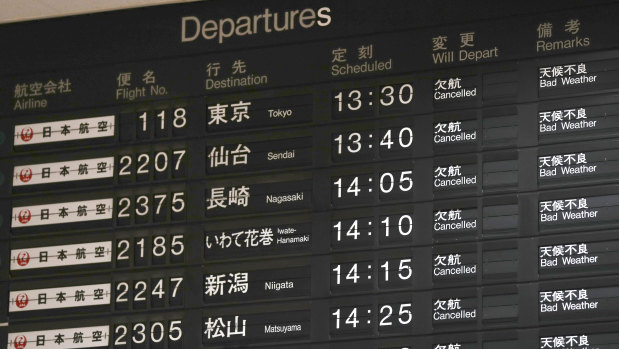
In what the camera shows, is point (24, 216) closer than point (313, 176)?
No

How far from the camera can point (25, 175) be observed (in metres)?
5.18

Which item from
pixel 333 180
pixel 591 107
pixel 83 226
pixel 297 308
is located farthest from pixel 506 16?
pixel 83 226

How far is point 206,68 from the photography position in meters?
5.12

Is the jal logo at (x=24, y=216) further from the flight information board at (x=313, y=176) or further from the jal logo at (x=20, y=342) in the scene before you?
the jal logo at (x=20, y=342)

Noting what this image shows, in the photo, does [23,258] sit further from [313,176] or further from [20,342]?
[313,176]

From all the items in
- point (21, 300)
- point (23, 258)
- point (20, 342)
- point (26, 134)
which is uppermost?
point (26, 134)

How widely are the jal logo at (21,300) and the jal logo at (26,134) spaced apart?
0.54 m

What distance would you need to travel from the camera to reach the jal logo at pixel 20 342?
5008mm

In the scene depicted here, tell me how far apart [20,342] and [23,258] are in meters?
0.28

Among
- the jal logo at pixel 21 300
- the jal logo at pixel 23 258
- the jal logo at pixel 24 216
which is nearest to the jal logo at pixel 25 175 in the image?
the jal logo at pixel 24 216

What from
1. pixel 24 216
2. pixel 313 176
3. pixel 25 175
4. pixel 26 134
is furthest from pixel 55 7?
pixel 313 176

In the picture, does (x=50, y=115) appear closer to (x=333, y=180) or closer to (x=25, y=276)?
(x=25, y=276)

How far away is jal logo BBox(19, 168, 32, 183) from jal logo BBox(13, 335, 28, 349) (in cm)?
54

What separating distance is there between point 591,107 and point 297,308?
109cm
